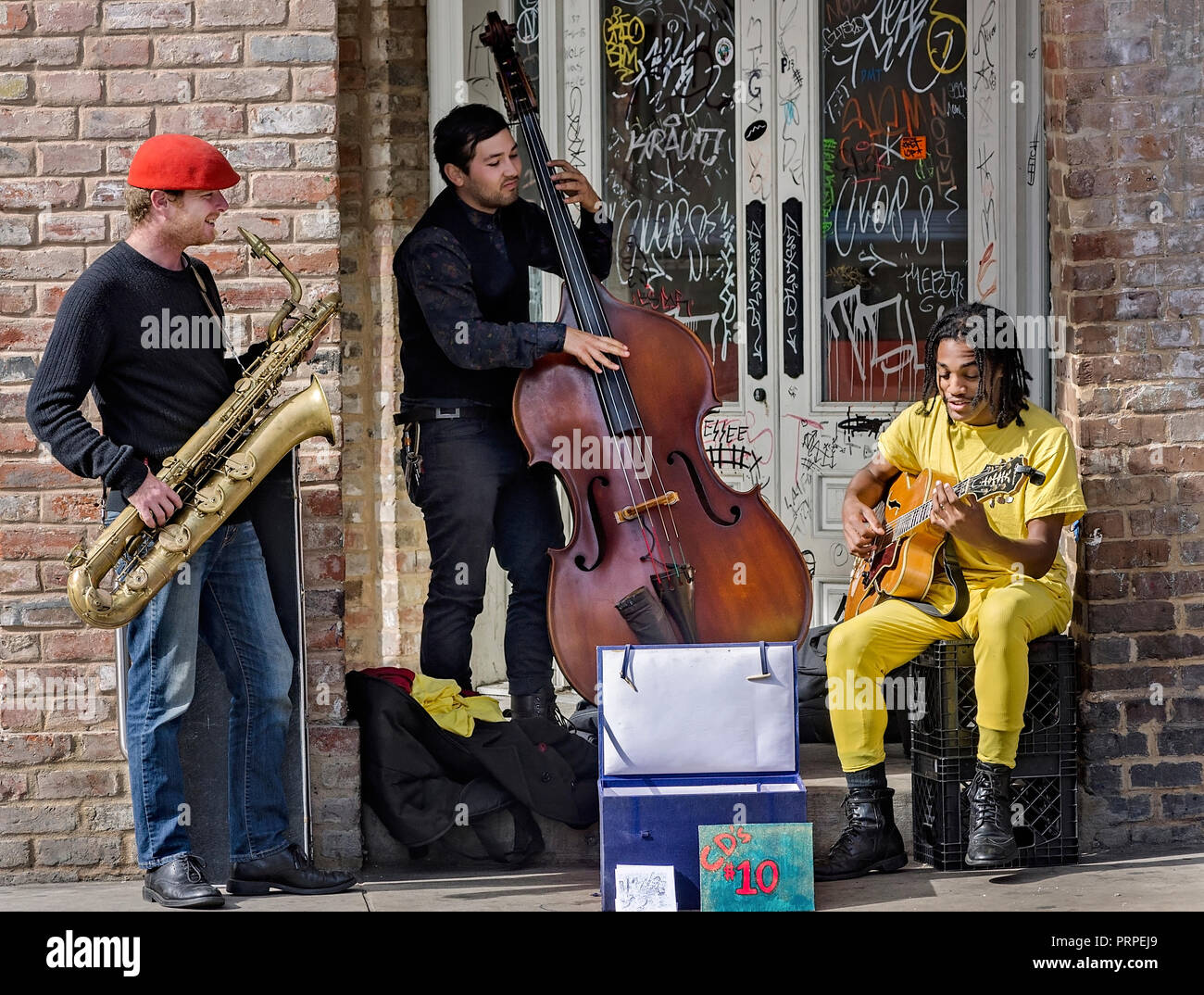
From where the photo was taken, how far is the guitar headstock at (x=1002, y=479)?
4379mm

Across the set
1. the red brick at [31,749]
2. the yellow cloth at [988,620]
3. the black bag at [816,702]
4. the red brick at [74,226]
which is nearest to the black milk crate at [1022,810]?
the yellow cloth at [988,620]

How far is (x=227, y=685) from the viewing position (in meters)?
4.63

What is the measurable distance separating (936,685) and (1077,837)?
0.62 metres

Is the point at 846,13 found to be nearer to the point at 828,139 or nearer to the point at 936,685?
the point at 828,139

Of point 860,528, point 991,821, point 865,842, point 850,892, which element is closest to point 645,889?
point 850,892

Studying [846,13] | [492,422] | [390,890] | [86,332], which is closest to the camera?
[86,332]

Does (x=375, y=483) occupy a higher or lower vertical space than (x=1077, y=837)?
higher

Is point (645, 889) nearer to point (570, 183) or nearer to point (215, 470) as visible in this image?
point (215, 470)

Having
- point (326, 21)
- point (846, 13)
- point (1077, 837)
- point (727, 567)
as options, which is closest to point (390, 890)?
point (727, 567)

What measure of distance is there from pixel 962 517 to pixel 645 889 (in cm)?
130

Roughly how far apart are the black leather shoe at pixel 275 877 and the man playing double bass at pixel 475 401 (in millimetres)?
768

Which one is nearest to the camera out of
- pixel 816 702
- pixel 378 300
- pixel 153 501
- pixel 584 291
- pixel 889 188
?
pixel 153 501

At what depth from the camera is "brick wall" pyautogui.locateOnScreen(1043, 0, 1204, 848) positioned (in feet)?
15.9

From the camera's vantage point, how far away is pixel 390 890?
466 centimetres
